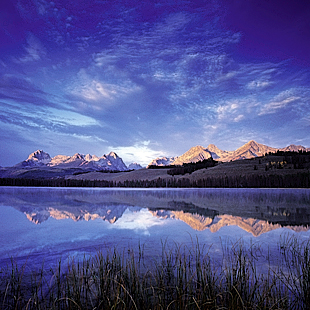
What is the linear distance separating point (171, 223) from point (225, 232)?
4.39 meters

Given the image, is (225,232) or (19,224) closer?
(225,232)

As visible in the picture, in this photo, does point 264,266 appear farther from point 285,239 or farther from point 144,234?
point 144,234

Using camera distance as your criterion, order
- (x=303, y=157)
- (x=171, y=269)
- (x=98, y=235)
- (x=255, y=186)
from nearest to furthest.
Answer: (x=171, y=269) < (x=98, y=235) < (x=255, y=186) < (x=303, y=157)

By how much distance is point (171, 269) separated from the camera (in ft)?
26.9

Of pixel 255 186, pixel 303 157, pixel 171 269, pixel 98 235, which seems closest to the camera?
pixel 171 269

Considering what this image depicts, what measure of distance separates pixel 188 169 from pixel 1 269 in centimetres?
13461

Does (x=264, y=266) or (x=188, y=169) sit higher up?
(x=188, y=169)

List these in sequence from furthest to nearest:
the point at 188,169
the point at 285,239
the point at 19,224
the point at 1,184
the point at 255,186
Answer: the point at 188,169, the point at 1,184, the point at 255,186, the point at 19,224, the point at 285,239

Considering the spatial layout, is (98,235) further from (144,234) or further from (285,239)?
(285,239)

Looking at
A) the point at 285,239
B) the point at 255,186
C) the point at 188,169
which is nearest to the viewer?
the point at 285,239

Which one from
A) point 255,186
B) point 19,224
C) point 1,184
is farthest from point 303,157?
point 1,184

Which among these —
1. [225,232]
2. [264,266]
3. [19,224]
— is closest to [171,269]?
[264,266]

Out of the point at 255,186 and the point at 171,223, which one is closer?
the point at 171,223

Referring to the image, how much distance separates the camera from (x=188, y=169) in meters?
140
